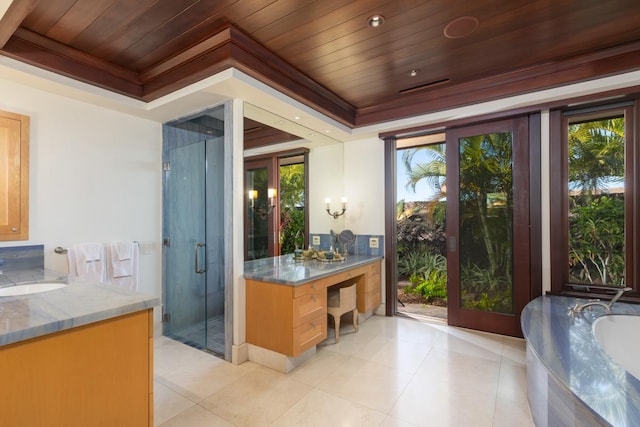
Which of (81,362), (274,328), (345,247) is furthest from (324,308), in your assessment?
(81,362)

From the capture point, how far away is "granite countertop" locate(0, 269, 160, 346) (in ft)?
3.46

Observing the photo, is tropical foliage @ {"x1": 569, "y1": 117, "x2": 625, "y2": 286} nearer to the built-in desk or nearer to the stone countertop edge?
the built-in desk

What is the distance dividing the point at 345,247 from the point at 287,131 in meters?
1.67

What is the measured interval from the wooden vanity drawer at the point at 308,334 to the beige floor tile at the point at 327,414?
411mm

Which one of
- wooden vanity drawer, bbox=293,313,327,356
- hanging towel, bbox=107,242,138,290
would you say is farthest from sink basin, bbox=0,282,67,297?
wooden vanity drawer, bbox=293,313,327,356

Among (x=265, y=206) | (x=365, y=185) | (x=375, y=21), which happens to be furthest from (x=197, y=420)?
(x=365, y=185)

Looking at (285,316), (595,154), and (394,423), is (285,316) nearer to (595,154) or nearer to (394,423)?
(394,423)

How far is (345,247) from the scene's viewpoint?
13.2 ft

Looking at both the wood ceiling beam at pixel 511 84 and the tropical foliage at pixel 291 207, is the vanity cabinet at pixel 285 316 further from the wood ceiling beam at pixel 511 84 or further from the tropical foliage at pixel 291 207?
the wood ceiling beam at pixel 511 84

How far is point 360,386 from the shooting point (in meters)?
2.23

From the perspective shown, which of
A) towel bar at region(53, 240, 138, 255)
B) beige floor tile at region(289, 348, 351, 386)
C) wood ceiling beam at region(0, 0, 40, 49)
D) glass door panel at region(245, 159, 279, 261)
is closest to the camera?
wood ceiling beam at region(0, 0, 40, 49)

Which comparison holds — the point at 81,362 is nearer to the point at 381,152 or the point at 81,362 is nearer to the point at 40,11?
the point at 40,11

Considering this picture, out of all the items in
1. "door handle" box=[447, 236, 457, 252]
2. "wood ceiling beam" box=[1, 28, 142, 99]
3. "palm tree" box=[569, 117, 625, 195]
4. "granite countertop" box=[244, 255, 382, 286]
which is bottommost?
"granite countertop" box=[244, 255, 382, 286]

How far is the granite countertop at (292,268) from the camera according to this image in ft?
8.34
